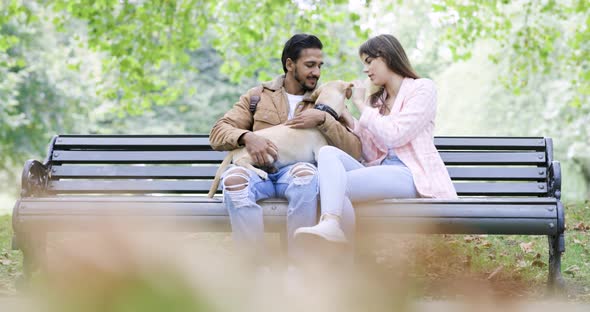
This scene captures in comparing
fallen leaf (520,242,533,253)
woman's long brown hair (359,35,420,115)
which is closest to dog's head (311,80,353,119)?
woman's long brown hair (359,35,420,115)

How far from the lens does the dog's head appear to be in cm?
400

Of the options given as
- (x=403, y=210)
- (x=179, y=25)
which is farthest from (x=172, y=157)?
(x=179, y=25)

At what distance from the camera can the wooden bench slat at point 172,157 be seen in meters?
4.80

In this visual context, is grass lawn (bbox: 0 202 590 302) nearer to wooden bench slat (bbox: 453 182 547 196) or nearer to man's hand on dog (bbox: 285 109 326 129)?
wooden bench slat (bbox: 453 182 547 196)

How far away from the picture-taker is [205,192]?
A: 4.89 metres

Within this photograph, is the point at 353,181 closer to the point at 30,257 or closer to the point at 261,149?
the point at 261,149

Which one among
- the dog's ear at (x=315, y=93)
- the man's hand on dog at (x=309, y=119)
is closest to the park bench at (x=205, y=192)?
the man's hand on dog at (x=309, y=119)

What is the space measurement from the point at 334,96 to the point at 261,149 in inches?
18.7

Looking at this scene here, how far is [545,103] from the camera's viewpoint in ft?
73.1

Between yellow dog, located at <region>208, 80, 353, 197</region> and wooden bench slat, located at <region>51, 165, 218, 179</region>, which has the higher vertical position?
yellow dog, located at <region>208, 80, 353, 197</region>

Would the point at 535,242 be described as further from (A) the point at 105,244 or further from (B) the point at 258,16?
(B) the point at 258,16

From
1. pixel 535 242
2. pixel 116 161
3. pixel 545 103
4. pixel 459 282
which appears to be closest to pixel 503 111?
pixel 545 103

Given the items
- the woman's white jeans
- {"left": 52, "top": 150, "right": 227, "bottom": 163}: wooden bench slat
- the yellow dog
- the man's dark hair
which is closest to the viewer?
the woman's white jeans

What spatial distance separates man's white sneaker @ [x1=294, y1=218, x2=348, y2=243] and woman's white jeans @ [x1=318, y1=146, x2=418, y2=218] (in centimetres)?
8
